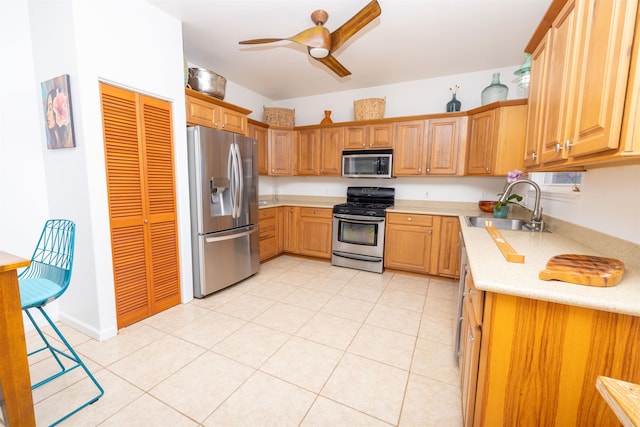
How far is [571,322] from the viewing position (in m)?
0.90

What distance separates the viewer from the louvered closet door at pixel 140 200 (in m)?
2.02

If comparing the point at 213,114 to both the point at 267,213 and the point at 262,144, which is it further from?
the point at 267,213

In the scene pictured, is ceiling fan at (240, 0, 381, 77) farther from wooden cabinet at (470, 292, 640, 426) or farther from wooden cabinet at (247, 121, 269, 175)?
wooden cabinet at (470, 292, 640, 426)

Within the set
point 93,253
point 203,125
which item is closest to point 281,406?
point 93,253

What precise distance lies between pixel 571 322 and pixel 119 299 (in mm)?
2748

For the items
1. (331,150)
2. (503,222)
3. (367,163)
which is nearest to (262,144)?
(331,150)

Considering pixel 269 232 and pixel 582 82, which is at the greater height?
pixel 582 82

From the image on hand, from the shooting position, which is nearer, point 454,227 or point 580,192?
point 580,192

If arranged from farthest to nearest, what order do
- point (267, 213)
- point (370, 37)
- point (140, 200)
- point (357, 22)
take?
point (267, 213)
point (370, 37)
point (140, 200)
point (357, 22)

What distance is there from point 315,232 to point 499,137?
2.53 metres

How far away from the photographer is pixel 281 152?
4.16 meters

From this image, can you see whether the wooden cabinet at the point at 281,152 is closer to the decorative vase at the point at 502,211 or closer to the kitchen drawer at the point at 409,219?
the kitchen drawer at the point at 409,219

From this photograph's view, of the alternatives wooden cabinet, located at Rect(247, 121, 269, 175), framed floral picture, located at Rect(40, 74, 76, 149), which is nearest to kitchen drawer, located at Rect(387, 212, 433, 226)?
wooden cabinet, located at Rect(247, 121, 269, 175)

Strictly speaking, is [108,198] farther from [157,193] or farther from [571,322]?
[571,322]
